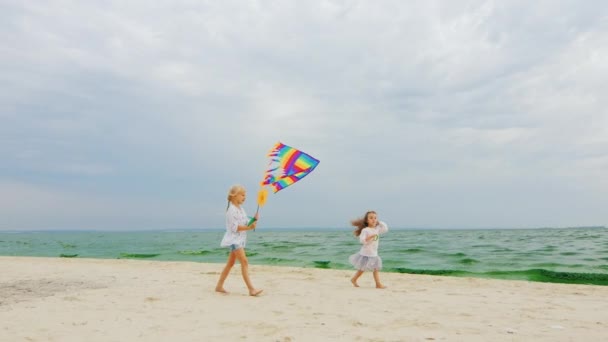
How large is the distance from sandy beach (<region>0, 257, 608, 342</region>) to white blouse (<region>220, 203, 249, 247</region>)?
0.93 metres

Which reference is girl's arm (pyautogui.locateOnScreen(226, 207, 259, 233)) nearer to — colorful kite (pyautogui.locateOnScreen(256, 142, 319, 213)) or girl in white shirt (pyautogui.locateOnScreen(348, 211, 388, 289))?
colorful kite (pyautogui.locateOnScreen(256, 142, 319, 213))

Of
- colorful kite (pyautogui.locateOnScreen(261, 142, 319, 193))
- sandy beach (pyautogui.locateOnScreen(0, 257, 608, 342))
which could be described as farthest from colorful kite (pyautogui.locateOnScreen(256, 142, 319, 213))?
sandy beach (pyautogui.locateOnScreen(0, 257, 608, 342))

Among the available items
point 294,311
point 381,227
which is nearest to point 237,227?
point 294,311

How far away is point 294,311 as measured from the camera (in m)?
6.11

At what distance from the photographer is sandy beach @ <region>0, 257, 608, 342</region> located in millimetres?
4852

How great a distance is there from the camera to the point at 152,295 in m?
7.39

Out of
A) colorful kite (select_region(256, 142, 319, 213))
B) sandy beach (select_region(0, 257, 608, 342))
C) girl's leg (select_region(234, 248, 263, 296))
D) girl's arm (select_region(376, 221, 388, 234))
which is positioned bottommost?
sandy beach (select_region(0, 257, 608, 342))

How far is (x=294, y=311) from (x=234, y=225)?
192 cm

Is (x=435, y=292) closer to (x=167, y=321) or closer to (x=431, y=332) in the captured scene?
(x=431, y=332)

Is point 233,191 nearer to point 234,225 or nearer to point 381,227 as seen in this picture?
point 234,225

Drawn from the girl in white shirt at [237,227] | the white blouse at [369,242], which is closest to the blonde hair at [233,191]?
the girl in white shirt at [237,227]

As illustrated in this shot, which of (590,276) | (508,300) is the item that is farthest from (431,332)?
(590,276)

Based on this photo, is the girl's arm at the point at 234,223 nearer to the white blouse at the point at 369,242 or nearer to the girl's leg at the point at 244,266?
the girl's leg at the point at 244,266

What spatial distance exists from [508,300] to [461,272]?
5780 millimetres
